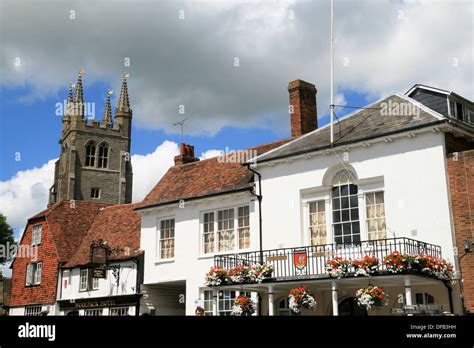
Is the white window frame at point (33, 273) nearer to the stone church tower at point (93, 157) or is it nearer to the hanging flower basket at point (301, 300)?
the hanging flower basket at point (301, 300)

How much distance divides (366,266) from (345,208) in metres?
3.31

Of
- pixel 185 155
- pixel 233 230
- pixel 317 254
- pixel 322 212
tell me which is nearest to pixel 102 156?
pixel 185 155

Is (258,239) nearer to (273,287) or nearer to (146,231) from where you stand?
(273,287)

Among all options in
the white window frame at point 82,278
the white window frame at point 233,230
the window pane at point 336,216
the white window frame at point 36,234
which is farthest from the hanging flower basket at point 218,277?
the white window frame at point 36,234

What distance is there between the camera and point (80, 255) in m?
30.3

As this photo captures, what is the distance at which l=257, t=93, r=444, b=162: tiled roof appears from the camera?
1806 cm

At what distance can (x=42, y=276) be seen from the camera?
102 ft

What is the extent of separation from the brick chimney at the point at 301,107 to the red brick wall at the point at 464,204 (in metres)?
7.49

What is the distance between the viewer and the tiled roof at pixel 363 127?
18062 mm

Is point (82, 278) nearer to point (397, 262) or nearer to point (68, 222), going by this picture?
point (68, 222)

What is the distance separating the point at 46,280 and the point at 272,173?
15.9m

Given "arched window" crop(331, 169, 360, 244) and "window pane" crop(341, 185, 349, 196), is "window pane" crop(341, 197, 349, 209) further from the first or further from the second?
"window pane" crop(341, 185, 349, 196)

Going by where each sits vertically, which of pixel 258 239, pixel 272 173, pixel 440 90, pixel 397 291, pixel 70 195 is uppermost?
pixel 70 195
